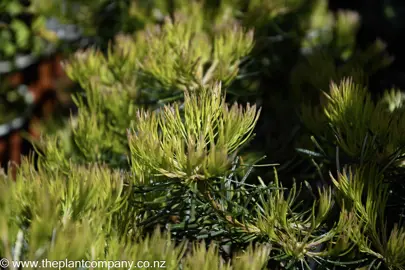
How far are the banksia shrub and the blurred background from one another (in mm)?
400

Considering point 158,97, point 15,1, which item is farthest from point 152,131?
point 15,1

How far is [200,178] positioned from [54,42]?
1.06 metres

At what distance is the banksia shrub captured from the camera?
0.57 m

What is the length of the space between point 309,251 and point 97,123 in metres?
0.48

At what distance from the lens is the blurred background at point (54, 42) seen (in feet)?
4.67

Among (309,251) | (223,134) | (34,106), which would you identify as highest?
(223,134)

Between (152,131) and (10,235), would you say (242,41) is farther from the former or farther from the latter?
(10,235)

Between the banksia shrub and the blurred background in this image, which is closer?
the banksia shrub

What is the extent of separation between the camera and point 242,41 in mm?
946

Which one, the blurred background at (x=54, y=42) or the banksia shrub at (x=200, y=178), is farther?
the blurred background at (x=54, y=42)

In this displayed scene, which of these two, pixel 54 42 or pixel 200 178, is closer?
pixel 200 178

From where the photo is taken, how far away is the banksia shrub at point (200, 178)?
0.57 meters

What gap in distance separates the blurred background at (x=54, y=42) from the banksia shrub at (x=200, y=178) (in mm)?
400

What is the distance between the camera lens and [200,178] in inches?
25.3
